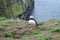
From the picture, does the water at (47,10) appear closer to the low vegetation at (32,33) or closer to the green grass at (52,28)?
the green grass at (52,28)

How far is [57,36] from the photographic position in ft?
25.6

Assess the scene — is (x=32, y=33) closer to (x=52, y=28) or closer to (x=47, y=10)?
(x=52, y=28)

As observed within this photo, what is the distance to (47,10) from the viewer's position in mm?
70062

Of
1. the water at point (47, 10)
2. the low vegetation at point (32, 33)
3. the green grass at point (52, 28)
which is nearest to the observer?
the low vegetation at point (32, 33)

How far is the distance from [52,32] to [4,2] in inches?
1693

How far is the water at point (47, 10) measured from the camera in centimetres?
6070

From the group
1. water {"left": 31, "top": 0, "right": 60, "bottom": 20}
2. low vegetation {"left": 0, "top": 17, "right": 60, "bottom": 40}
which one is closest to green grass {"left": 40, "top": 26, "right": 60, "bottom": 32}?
low vegetation {"left": 0, "top": 17, "right": 60, "bottom": 40}

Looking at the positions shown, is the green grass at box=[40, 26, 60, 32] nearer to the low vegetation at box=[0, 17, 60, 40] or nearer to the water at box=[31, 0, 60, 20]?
the low vegetation at box=[0, 17, 60, 40]

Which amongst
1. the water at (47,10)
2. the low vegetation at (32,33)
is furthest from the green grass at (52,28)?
the water at (47,10)

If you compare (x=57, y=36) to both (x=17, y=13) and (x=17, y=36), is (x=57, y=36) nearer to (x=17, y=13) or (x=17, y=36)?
(x=17, y=36)

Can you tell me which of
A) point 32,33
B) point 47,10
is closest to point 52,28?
point 32,33

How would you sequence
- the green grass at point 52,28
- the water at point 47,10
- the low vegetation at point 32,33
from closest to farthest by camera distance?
1. the low vegetation at point 32,33
2. the green grass at point 52,28
3. the water at point 47,10

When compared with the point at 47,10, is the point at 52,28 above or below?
above

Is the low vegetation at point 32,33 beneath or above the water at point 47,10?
above
